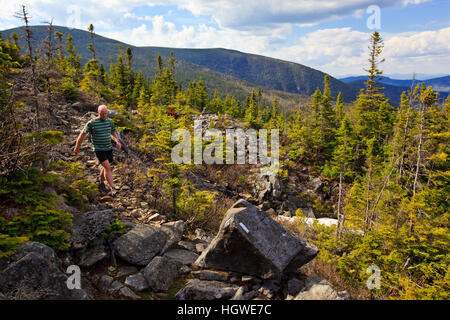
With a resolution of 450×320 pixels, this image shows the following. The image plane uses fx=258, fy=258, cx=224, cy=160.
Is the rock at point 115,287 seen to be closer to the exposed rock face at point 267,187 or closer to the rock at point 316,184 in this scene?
the exposed rock face at point 267,187

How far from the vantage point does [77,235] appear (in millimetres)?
5223

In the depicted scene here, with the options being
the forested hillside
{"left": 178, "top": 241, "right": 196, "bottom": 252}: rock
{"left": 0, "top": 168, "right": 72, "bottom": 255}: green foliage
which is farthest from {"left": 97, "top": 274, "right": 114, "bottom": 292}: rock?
{"left": 178, "top": 241, "right": 196, "bottom": 252}: rock

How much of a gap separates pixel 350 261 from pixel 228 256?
7740mm

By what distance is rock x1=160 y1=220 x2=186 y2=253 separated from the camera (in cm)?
596

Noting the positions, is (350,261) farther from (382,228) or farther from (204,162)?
(204,162)

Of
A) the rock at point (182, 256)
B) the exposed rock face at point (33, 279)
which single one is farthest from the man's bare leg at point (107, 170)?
the exposed rock face at point (33, 279)

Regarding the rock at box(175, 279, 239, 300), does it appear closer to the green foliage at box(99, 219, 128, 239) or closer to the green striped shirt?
the green foliage at box(99, 219, 128, 239)

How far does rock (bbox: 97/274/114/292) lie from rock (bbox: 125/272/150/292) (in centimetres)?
28

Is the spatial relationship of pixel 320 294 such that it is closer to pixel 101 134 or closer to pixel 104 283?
pixel 104 283

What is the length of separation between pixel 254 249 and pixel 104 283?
2.78 meters

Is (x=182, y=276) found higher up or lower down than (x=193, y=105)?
lower down

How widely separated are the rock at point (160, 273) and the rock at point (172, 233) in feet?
2.03
